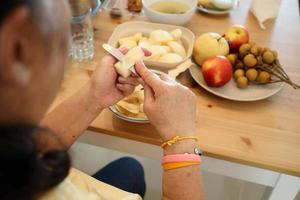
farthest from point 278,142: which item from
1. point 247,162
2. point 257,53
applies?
point 257,53

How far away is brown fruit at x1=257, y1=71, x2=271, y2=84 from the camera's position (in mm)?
863

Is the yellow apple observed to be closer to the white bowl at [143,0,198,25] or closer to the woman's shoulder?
the white bowl at [143,0,198,25]

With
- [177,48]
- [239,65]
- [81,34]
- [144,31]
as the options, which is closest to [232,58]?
[239,65]

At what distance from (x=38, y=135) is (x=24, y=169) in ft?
0.13

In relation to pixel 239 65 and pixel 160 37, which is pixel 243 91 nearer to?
pixel 239 65

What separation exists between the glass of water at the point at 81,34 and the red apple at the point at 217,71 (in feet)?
0.98

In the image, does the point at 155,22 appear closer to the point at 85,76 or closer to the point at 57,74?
the point at 85,76

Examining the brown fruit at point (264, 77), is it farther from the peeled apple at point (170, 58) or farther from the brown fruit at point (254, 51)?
the peeled apple at point (170, 58)

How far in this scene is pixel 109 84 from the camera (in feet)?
2.59

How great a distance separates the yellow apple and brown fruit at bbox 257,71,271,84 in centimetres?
11

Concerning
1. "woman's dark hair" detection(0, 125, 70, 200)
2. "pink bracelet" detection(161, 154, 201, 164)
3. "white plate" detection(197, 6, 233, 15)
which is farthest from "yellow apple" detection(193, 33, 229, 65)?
"woman's dark hair" detection(0, 125, 70, 200)

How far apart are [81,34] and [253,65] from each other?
1.41 ft

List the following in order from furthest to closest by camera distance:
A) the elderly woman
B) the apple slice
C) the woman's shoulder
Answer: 1. the apple slice
2. the woman's shoulder
3. the elderly woman

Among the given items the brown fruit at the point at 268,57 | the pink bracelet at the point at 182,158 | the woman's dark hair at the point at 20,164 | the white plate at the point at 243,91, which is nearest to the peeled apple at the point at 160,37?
the white plate at the point at 243,91
